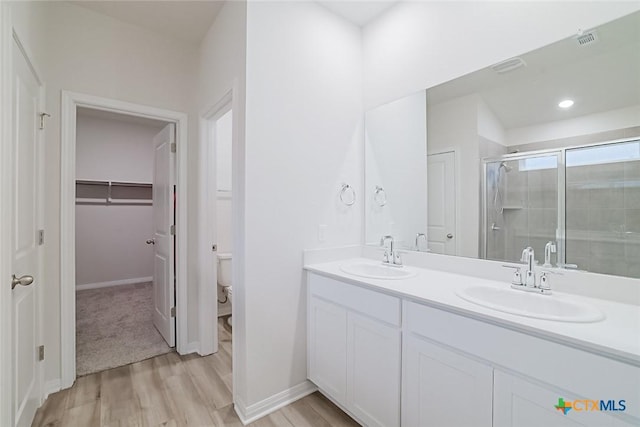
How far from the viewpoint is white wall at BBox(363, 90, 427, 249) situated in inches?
78.4

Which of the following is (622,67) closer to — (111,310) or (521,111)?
(521,111)

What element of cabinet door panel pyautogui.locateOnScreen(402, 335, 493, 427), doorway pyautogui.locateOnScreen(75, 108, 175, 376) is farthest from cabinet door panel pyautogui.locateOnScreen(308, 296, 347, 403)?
doorway pyautogui.locateOnScreen(75, 108, 175, 376)

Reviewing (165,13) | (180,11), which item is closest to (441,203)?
(180,11)

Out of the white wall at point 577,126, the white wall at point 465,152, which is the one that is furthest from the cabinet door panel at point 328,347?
the white wall at point 577,126

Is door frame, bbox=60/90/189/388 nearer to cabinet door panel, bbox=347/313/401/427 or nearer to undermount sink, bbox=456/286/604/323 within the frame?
cabinet door panel, bbox=347/313/401/427

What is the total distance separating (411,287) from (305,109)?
1365 millimetres

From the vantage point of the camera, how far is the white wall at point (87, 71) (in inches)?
77.9

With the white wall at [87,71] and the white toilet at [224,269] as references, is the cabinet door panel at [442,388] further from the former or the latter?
the white toilet at [224,269]

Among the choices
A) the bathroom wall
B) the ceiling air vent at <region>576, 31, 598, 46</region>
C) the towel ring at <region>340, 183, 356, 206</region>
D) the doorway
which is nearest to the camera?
the ceiling air vent at <region>576, 31, 598, 46</region>

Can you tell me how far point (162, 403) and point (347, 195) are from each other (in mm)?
1905

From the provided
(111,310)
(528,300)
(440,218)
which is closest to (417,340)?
(528,300)

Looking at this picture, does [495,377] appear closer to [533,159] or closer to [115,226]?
[533,159]

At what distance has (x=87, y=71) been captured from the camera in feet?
7.03

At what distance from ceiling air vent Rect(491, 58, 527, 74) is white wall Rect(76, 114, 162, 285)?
4.34 metres
